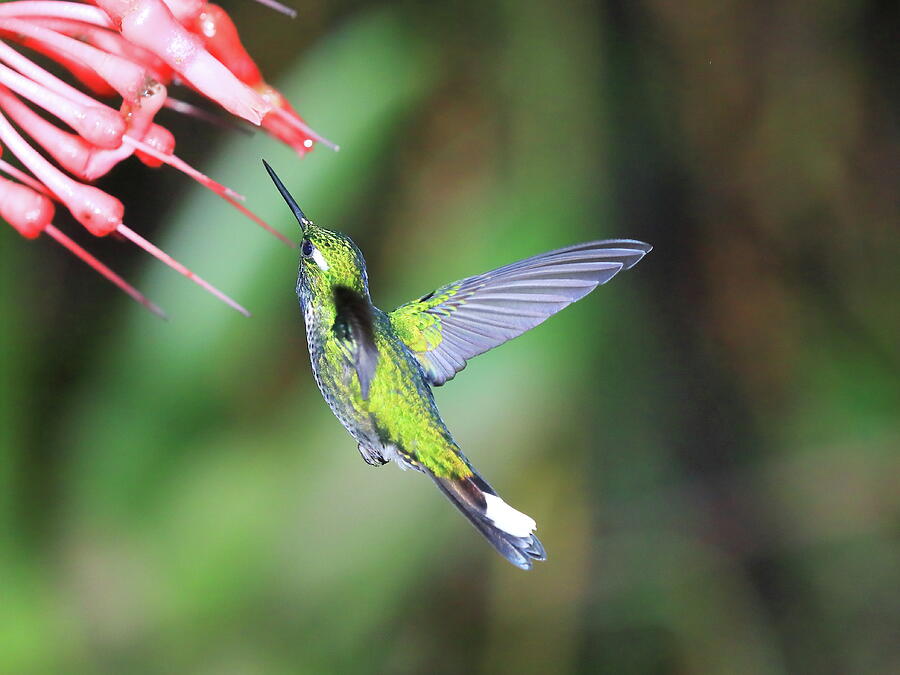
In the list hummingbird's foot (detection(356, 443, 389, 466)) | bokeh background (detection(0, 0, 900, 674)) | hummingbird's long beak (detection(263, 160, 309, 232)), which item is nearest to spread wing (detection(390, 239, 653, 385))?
hummingbird's foot (detection(356, 443, 389, 466))

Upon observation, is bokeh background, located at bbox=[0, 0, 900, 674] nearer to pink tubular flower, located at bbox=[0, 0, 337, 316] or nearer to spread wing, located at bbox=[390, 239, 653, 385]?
spread wing, located at bbox=[390, 239, 653, 385]

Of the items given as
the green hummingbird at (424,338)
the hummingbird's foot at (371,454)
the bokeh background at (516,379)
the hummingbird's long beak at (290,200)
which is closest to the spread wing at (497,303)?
the green hummingbird at (424,338)

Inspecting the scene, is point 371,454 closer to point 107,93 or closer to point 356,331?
point 356,331

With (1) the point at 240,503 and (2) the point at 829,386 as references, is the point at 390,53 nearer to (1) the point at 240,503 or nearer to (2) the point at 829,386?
(1) the point at 240,503

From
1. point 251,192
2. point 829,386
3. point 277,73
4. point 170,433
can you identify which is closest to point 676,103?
point 829,386

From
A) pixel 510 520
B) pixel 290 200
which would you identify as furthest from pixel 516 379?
pixel 290 200

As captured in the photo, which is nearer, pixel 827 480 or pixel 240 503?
pixel 240 503
